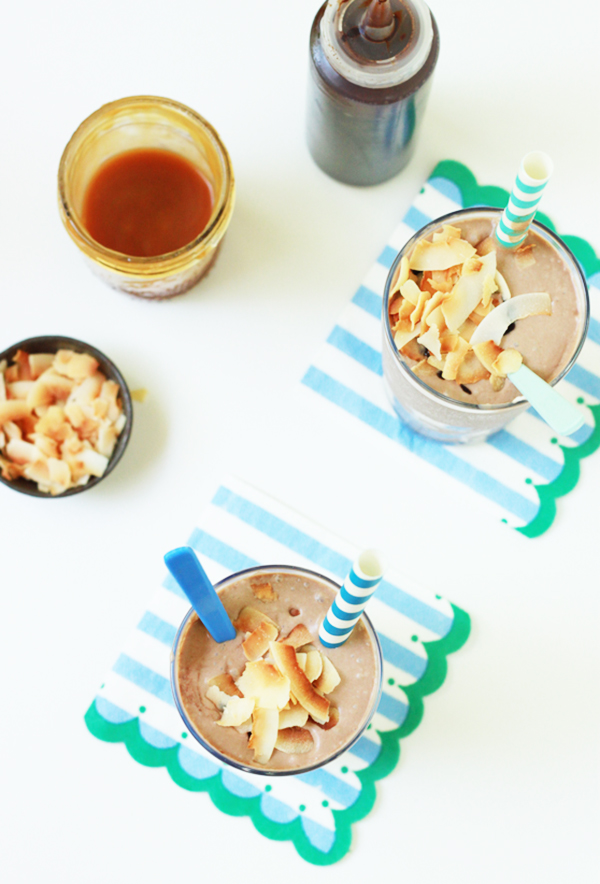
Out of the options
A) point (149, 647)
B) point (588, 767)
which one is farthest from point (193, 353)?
point (588, 767)

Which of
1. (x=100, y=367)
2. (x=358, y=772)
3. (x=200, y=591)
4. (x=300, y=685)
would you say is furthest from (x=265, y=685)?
(x=100, y=367)

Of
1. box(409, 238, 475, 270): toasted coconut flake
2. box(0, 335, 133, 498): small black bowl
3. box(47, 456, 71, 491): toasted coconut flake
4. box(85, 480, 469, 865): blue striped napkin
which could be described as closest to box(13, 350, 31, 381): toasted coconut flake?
box(0, 335, 133, 498): small black bowl

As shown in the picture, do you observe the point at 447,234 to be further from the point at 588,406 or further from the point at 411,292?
the point at 588,406

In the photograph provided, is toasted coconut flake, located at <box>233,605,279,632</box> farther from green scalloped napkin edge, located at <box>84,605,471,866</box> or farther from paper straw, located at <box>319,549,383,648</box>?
green scalloped napkin edge, located at <box>84,605,471,866</box>

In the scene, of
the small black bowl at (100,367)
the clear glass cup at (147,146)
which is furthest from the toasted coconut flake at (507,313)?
the small black bowl at (100,367)

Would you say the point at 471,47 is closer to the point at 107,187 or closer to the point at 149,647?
the point at 107,187
